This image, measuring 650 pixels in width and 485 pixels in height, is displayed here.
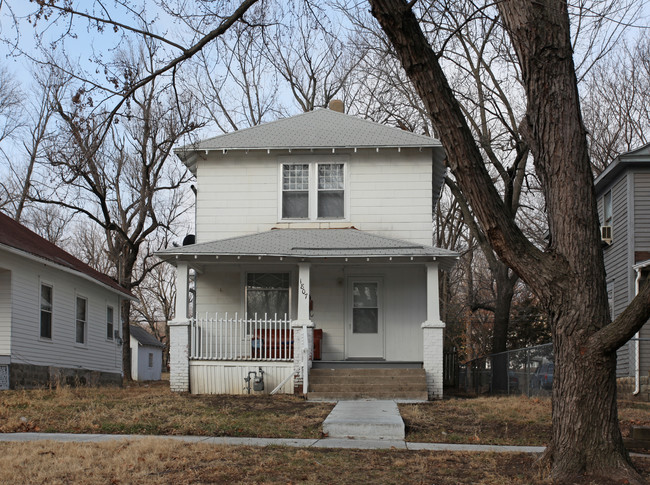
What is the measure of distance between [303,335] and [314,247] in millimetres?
2112

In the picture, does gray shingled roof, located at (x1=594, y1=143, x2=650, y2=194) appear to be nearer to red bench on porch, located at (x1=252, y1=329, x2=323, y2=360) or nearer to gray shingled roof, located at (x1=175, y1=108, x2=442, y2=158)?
gray shingled roof, located at (x1=175, y1=108, x2=442, y2=158)

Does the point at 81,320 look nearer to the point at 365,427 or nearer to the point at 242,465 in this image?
the point at 365,427

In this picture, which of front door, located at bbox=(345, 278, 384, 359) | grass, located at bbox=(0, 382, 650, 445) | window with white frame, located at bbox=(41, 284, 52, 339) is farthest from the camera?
window with white frame, located at bbox=(41, 284, 52, 339)

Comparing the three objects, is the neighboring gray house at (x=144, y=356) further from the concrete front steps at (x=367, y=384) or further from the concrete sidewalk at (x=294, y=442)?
the concrete sidewalk at (x=294, y=442)

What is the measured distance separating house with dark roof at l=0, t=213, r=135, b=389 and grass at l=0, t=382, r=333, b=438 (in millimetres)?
3535

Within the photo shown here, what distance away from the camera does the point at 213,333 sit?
1748 cm

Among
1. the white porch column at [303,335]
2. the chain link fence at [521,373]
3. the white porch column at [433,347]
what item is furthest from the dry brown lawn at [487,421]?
the white porch column at [303,335]

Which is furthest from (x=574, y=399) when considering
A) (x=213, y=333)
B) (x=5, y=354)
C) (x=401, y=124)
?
(x=401, y=124)

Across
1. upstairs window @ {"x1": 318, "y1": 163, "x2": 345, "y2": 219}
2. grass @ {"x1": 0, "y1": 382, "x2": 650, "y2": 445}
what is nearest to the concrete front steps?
grass @ {"x1": 0, "y1": 382, "x2": 650, "y2": 445}

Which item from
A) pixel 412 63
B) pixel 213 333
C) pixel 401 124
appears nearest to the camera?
pixel 412 63

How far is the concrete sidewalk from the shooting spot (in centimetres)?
888

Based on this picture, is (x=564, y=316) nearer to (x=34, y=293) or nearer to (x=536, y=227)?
(x=34, y=293)

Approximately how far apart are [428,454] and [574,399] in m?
2.13

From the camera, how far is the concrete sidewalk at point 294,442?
29.1ft
